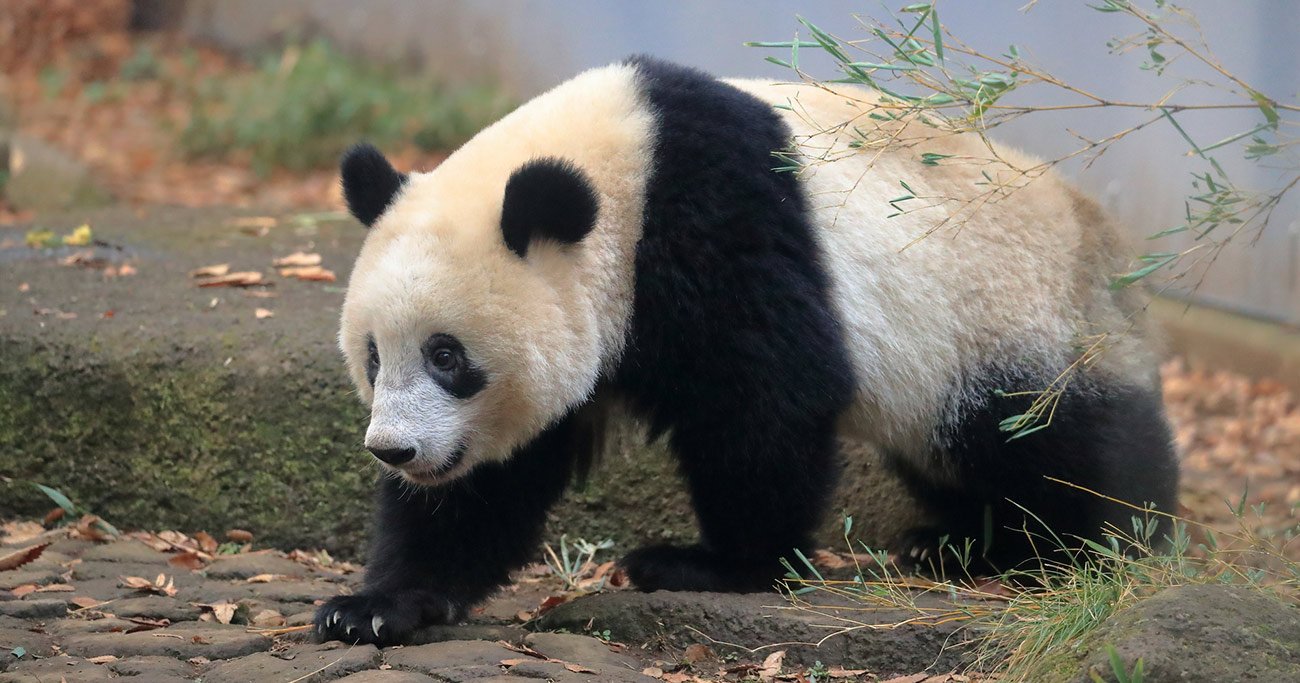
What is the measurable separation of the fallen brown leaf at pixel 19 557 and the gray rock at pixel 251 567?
58 centimetres

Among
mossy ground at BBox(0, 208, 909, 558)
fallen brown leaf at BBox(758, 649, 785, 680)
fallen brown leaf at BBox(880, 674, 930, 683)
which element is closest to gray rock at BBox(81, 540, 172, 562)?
mossy ground at BBox(0, 208, 909, 558)

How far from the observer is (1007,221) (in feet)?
14.8

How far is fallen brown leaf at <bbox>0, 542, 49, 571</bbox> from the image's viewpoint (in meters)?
4.38

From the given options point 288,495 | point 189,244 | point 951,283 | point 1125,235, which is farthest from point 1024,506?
point 189,244

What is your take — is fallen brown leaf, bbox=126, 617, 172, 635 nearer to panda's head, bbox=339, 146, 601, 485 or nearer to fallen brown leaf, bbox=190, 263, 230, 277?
panda's head, bbox=339, 146, 601, 485

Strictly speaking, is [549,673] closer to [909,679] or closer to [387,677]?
[387,677]

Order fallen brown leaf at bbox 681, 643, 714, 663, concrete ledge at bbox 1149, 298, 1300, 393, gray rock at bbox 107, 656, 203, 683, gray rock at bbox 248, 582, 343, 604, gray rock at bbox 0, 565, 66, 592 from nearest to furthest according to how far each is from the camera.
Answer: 1. gray rock at bbox 107, 656, 203, 683
2. fallen brown leaf at bbox 681, 643, 714, 663
3. gray rock at bbox 0, 565, 66, 592
4. gray rock at bbox 248, 582, 343, 604
5. concrete ledge at bbox 1149, 298, 1300, 393

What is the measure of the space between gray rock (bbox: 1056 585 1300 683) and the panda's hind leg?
1.09 meters

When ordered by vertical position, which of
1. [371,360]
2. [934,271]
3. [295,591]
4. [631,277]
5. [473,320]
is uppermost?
[934,271]

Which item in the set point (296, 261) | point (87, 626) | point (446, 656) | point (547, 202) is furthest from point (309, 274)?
point (446, 656)

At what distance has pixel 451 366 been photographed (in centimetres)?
370

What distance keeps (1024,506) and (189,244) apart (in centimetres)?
498

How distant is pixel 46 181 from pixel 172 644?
8.03 m

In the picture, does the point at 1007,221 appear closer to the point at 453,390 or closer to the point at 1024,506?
the point at 1024,506
